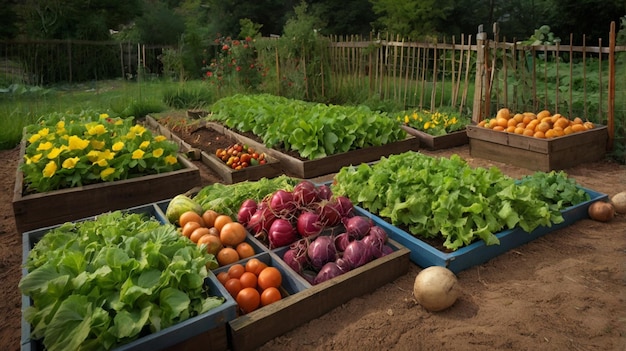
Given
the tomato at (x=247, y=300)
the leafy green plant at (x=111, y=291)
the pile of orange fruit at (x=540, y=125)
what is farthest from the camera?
the pile of orange fruit at (x=540, y=125)

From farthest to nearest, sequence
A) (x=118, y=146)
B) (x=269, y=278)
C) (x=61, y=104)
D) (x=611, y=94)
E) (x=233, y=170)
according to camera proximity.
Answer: (x=61, y=104) < (x=611, y=94) < (x=233, y=170) < (x=118, y=146) < (x=269, y=278)

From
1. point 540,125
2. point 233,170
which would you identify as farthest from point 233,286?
point 540,125

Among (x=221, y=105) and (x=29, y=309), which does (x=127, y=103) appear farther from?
(x=29, y=309)

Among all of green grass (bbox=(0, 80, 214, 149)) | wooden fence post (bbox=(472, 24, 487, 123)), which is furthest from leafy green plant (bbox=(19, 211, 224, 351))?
wooden fence post (bbox=(472, 24, 487, 123))

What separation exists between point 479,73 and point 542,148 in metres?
2.22

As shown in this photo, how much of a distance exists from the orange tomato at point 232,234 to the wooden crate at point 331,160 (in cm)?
251

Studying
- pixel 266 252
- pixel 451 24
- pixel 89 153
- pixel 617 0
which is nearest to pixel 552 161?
pixel 266 252

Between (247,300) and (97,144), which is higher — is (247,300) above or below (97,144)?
below

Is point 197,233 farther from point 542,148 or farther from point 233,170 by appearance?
point 542,148

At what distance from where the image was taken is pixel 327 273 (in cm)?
302

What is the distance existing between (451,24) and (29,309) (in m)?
20.1

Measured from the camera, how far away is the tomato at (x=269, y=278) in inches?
113

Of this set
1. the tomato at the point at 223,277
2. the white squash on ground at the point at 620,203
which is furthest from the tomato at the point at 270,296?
the white squash on ground at the point at 620,203

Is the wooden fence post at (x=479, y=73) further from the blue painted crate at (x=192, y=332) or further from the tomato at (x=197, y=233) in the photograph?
the blue painted crate at (x=192, y=332)
